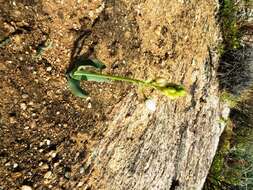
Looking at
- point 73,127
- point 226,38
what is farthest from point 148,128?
point 226,38

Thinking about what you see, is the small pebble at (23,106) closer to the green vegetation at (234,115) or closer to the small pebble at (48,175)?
the small pebble at (48,175)

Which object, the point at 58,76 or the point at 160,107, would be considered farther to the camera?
the point at 160,107

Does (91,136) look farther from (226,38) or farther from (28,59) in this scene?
(226,38)

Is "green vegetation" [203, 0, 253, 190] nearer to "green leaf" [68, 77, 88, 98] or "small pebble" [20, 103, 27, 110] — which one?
"green leaf" [68, 77, 88, 98]

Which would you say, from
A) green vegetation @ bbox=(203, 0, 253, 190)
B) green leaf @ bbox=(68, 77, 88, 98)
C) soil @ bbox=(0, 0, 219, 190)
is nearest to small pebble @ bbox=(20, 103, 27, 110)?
soil @ bbox=(0, 0, 219, 190)

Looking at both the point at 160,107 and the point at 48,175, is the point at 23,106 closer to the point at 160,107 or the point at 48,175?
the point at 48,175

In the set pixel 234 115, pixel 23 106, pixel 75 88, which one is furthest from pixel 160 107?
pixel 234 115

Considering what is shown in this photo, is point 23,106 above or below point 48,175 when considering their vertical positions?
above

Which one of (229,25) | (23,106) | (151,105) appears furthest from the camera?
(229,25)
